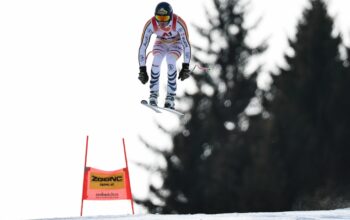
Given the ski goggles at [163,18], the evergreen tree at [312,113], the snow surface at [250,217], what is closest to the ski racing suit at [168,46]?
the ski goggles at [163,18]

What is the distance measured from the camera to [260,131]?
4369cm

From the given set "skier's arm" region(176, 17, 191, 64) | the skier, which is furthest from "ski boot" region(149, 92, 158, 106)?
"skier's arm" region(176, 17, 191, 64)

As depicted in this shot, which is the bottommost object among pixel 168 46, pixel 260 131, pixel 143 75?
pixel 260 131

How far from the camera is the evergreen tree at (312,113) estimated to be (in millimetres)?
40500

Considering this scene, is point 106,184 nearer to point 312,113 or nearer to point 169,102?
point 169,102

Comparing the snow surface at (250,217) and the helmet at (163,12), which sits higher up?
the helmet at (163,12)

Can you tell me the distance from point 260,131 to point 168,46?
2656cm

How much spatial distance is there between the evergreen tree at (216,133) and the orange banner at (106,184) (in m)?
22.0

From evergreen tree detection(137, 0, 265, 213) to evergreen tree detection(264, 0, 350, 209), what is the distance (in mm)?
2394

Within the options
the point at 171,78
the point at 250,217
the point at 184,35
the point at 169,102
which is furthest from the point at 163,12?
the point at 250,217

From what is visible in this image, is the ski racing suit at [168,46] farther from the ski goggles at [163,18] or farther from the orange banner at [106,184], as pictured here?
the orange banner at [106,184]

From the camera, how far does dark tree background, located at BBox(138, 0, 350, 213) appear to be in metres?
41.0

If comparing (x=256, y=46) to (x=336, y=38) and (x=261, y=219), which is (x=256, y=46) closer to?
(x=336, y=38)

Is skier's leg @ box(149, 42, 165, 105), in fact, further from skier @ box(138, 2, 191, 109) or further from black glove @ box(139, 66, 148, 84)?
black glove @ box(139, 66, 148, 84)
